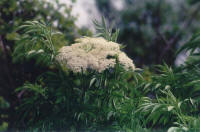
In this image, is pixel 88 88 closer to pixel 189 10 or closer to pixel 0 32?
pixel 0 32

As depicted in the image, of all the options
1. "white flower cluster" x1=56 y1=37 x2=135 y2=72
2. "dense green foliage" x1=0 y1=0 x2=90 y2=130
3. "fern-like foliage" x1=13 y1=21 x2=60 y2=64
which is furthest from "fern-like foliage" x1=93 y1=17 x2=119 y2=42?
"dense green foliage" x1=0 y1=0 x2=90 y2=130

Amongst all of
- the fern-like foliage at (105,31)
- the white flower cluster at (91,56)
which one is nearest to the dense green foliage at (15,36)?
the fern-like foliage at (105,31)

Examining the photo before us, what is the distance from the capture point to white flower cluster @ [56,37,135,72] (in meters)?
2.99

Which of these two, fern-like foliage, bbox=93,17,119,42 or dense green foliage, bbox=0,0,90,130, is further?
dense green foliage, bbox=0,0,90,130

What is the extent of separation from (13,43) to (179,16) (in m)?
10.5

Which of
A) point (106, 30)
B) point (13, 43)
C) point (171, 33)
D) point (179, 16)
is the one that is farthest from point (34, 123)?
point (179, 16)

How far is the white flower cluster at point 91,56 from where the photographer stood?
9.82 ft

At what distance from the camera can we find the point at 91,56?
3.04 meters

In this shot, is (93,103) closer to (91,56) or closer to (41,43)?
(91,56)

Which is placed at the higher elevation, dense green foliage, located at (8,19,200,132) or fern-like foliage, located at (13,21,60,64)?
fern-like foliage, located at (13,21,60,64)

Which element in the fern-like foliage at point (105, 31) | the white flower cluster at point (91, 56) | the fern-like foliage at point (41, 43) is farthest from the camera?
the fern-like foliage at point (105, 31)

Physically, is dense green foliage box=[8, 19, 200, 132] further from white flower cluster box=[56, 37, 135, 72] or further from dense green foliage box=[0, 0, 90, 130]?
dense green foliage box=[0, 0, 90, 130]

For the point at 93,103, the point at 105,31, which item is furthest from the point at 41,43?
the point at 93,103

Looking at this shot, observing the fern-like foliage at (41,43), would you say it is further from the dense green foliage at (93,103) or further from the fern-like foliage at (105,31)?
the fern-like foliage at (105,31)
